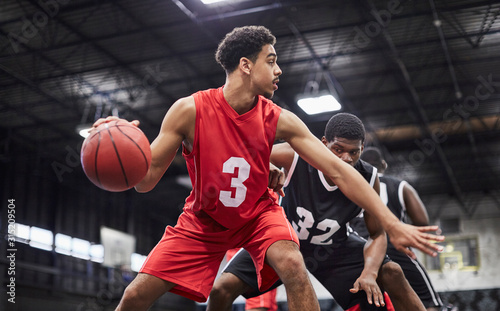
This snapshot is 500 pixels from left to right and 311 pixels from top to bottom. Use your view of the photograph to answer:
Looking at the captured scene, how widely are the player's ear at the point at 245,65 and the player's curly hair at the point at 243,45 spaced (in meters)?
0.03

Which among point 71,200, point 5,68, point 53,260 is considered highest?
point 5,68

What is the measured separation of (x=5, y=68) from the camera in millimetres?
12758

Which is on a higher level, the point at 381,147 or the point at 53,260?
the point at 381,147

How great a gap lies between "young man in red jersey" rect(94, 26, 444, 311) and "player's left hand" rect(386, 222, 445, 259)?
0.50m

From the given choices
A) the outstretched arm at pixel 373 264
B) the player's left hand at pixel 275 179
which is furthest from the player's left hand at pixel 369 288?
the player's left hand at pixel 275 179

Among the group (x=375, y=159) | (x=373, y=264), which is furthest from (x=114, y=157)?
(x=375, y=159)

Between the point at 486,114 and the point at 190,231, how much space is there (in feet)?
48.7

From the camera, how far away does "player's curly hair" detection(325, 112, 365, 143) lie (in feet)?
12.0

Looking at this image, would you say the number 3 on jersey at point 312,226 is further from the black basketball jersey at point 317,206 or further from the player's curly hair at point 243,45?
the player's curly hair at point 243,45

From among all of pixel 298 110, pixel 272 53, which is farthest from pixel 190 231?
pixel 298 110

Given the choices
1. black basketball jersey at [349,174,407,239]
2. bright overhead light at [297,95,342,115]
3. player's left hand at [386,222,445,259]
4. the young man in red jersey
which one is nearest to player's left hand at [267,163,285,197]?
the young man in red jersey

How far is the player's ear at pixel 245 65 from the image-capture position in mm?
3227

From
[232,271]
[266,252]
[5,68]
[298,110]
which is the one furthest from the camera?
[298,110]

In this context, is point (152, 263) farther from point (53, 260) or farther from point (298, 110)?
point (53, 260)
